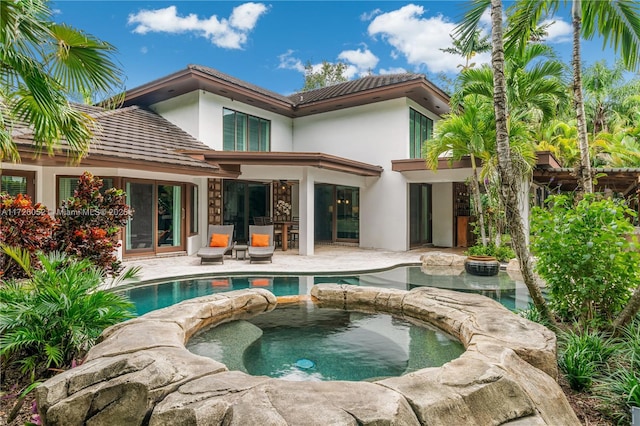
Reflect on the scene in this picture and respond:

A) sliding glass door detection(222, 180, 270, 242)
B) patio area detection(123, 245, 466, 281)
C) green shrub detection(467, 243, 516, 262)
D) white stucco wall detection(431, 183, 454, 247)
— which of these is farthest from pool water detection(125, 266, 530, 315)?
white stucco wall detection(431, 183, 454, 247)

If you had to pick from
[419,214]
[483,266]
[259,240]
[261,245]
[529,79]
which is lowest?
[483,266]

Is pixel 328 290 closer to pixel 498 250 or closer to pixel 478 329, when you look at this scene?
pixel 478 329

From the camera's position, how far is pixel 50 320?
3836 mm

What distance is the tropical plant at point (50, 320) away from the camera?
3656 millimetres

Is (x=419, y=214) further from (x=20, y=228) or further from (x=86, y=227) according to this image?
(x=20, y=228)

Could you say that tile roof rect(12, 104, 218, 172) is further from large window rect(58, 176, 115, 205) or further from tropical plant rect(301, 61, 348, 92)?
tropical plant rect(301, 61, 348, 92)

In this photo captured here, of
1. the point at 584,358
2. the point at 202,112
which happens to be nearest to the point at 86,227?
the point at 584,358

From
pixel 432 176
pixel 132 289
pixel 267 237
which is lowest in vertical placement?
pixel 132 289

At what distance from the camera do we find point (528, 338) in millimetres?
3631

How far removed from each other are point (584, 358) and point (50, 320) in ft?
17.8

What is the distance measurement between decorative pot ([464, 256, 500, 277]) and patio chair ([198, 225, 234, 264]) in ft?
22.5

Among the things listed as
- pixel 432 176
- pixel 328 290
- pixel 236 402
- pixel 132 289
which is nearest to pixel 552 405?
pixel 236 402

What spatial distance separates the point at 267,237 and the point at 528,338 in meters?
9.03

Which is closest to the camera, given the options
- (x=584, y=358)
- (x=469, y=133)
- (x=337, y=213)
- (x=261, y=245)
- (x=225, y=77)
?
(x=584, y=358)
